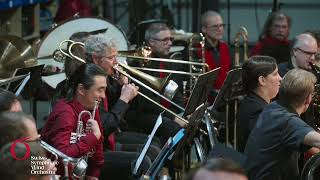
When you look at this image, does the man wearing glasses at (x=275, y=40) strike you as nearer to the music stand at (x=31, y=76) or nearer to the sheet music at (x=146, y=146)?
the music stand at (x=31, y=76)

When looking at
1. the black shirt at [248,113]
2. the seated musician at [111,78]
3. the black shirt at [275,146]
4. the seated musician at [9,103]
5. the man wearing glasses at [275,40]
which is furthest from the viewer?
the man wearing glasses at [275,40]

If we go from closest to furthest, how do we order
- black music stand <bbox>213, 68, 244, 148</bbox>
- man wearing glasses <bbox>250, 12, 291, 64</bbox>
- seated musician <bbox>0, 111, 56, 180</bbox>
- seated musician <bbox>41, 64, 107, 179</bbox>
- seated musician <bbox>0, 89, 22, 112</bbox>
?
seated musician <bbox>0, 111, 56, 180</bbox> < seated musician <bbox>0, 89, 22, 112</bbox> < seated musician <bbox>41, 64, 107, 179</bbox> < black music stand <bbox>213, 68, 244, 148</bbox> < man wearing glasses <bbox>250, 12, 291, 64</bbox>

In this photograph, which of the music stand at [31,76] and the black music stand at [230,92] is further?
the black music stand at [230,92]

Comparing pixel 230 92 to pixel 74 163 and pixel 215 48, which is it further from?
pixel 74 163

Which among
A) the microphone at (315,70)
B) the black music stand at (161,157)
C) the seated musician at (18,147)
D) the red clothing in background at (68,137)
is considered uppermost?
the seated musician at (18,147)

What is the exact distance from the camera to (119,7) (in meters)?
12.0

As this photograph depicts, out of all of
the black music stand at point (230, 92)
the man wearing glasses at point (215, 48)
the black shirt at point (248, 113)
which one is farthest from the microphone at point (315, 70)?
the man wearing glasses at point (215, 48)

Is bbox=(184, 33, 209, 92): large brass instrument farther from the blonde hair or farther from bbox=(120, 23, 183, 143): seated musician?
the blonde hair

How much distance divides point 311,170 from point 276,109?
414mm

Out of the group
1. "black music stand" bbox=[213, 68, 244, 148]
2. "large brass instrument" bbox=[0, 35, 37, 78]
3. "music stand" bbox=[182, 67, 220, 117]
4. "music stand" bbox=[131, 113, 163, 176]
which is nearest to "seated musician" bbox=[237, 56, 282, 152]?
"black music stand" bbox=[213, 68, 244, 148]

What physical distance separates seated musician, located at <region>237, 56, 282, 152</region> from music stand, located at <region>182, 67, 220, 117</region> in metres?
0.27

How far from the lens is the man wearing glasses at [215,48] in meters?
7.62

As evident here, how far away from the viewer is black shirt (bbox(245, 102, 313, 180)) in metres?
4.54

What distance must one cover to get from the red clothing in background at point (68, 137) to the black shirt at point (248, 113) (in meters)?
1.04
